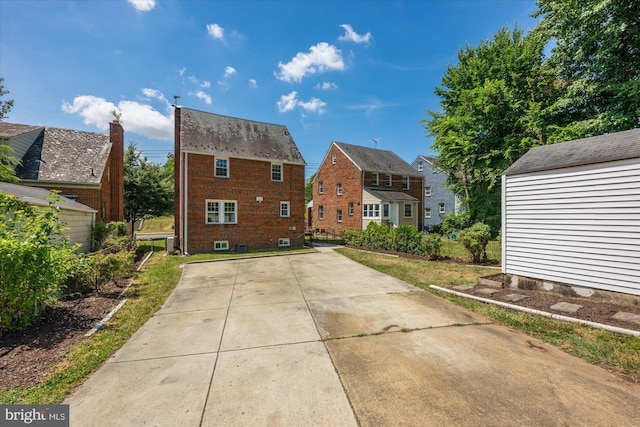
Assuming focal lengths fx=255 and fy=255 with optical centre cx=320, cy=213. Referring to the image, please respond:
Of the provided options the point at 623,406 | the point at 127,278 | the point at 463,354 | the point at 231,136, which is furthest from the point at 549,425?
the point at 231,136

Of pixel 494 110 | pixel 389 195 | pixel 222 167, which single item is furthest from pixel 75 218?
pixel 494 110

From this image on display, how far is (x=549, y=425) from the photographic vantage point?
2.46 metres

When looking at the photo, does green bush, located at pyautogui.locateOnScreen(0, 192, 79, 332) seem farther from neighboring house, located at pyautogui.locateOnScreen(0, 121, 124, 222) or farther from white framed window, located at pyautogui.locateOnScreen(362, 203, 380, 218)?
white framed window, located at pyautogui.locateOnScreen(362, 203, 380, 218)

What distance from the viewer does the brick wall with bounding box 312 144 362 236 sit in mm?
24391

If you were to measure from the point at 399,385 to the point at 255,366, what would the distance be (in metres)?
1.93

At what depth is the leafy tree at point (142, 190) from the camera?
24562mm

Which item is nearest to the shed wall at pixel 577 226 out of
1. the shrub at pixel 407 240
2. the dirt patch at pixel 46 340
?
the shrub at pixel 407 240

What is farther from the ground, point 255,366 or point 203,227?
point 203,227

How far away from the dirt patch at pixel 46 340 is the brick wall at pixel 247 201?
339 inches

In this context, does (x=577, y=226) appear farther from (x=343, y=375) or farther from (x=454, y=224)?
(x=454, y=224)

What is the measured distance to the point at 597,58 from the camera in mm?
Result: 12344

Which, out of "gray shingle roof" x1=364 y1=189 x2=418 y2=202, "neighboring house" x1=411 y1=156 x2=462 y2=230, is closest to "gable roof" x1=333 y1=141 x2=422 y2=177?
"gray shingle roof" x1=364 y1=189 x2=418 y2=202

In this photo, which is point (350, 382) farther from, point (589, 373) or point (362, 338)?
point (589, 373)

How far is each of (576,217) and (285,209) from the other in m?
14.2
